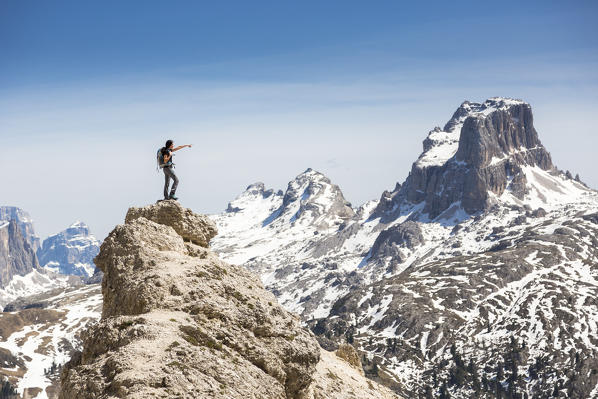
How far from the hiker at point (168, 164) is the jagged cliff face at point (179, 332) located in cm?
205

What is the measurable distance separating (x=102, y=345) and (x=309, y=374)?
10.6m

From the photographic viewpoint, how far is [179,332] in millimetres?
24797

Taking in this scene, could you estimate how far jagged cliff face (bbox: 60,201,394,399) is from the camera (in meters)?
22.1

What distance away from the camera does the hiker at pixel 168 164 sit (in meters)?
38.0

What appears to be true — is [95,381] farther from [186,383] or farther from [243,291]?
[243,291]

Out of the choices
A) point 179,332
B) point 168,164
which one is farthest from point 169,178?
point 179,332

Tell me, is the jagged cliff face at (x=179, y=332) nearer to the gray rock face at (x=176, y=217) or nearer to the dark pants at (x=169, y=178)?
the gray rock face at (x=176, y=217)

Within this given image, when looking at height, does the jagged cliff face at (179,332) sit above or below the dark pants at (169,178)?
below

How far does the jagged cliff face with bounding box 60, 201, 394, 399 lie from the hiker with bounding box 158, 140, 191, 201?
6.72ft

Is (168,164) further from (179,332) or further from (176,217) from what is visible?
(179,332)

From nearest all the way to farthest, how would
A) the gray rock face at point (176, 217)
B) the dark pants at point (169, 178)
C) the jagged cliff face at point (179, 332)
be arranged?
the jagged cliff face at point (179, 332)
the gray rock face at point (176, 217)
the dark pants at point (169, 178)

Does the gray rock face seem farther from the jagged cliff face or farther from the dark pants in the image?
the dark pants

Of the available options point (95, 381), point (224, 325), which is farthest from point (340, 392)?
point (95, 381)

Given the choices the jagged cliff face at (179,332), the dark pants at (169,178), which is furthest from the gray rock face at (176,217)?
the dark pants at (169,178)
